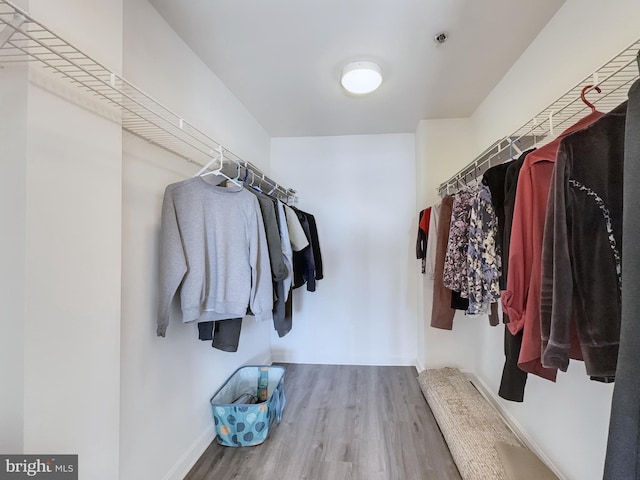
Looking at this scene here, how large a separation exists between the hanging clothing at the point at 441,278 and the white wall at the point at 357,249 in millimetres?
943

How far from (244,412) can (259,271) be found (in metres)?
0.94

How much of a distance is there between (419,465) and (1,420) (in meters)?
1.88

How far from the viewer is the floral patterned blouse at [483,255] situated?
1291mm

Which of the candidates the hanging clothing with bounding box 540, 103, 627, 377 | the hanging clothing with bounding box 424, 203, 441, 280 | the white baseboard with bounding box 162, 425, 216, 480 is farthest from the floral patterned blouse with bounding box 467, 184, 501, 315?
the white baseboard with bounding box 162, 425, 216, 480

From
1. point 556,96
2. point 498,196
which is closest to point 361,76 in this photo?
point 556,96

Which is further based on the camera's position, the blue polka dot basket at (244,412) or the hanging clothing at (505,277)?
the blue polka dot basket at (244,412)

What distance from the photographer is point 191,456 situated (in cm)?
167

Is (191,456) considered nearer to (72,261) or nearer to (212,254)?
(212,254)

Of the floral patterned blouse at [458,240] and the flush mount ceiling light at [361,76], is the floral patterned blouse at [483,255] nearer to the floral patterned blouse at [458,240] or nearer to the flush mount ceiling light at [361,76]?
the floral patterned blouse at [458,240]

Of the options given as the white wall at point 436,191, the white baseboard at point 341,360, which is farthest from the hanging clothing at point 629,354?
the white baseboard at point 341,360

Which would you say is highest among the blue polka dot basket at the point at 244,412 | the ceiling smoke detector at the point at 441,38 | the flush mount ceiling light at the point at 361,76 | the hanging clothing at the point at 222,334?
the ceiling smoke detector at the point at 441,38

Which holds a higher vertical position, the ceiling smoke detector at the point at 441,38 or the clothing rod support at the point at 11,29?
the ceiling smoke detector at the point at 441,38

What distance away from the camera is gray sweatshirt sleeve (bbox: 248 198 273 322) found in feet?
4.98

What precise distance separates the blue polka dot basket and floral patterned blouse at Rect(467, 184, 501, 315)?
4.63 feet
